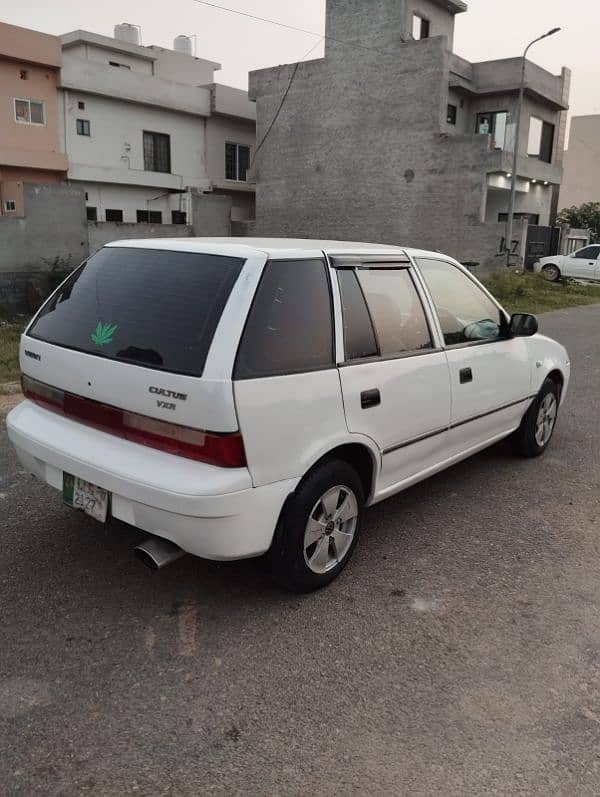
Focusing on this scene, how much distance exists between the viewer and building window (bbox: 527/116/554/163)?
1213 inches

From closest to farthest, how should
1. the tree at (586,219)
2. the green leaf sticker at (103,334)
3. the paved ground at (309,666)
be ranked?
the paved ground at (309,666) < the green leaf sticker at (103,334) < the tree at (586,219)

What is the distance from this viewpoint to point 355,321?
11.2 ft

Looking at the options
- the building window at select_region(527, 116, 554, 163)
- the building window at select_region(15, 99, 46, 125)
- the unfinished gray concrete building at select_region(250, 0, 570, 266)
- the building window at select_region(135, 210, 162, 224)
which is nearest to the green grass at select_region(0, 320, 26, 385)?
the building window at select_region(15, 99, 46, 125)

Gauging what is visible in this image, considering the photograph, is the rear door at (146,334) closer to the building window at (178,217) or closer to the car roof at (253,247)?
the car roof at (253,247)

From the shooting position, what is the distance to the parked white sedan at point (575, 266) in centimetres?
2572

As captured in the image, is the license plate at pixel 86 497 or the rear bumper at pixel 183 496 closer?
the rear bumper at pixel 183 496

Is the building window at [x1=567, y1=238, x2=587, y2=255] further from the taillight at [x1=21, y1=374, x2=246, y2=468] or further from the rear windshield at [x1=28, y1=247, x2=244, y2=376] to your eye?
the taillight at [x1=21, y1=374, x2=246, y2=468]

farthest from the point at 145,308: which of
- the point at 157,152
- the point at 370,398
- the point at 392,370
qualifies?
the point at 157,152

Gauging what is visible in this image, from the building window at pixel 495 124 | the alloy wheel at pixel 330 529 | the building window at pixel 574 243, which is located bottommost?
the alloy wheel at pixel 330 529

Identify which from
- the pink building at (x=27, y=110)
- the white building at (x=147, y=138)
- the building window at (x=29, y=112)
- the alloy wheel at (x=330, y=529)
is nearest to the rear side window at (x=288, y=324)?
the alloy wheel at (x=330, y=529)

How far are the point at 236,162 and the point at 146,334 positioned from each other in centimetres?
3282

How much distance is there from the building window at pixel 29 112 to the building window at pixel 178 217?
21.8 ft

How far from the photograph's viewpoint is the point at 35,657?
2.76 meters

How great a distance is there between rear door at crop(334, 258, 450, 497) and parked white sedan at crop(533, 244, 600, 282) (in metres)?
23.7
